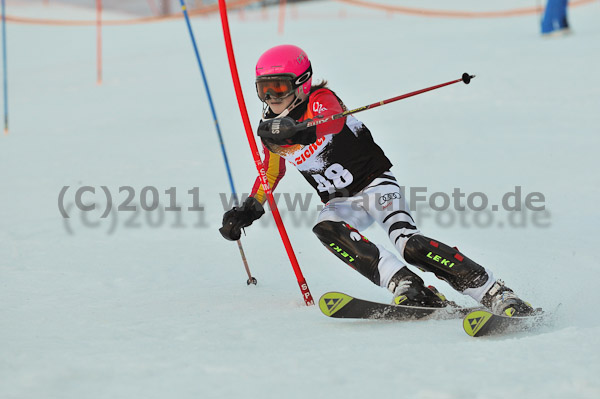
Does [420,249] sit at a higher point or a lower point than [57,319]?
higher

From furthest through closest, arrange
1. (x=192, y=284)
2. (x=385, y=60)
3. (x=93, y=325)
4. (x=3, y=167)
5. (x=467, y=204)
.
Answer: (x=385, y=60) < (x=3, y=167) < (x=467, y=204) < (x=192, y=284) < (x=93, y=325)

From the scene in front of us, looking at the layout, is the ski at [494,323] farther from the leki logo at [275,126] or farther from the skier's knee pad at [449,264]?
the leki logo at [275,126]

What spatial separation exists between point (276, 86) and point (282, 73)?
71 millimetres

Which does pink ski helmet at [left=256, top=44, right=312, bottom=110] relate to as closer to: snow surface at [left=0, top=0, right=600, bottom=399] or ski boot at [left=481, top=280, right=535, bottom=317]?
snow surface at [left=0, top=0, right=600, bottom=399]

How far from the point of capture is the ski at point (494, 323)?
280cm

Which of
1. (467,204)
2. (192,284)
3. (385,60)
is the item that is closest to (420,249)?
(192,284)

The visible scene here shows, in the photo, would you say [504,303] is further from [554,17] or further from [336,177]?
[554,17]

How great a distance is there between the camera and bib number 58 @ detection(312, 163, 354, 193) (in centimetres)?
357

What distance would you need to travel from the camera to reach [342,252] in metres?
3.40

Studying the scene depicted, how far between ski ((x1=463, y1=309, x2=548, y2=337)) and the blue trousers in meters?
10.2

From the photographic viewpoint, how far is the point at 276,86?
3418mm

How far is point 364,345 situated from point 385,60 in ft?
32.4

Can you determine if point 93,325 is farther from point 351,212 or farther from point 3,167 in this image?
point 3,167

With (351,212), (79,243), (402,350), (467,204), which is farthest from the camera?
(467,204)
